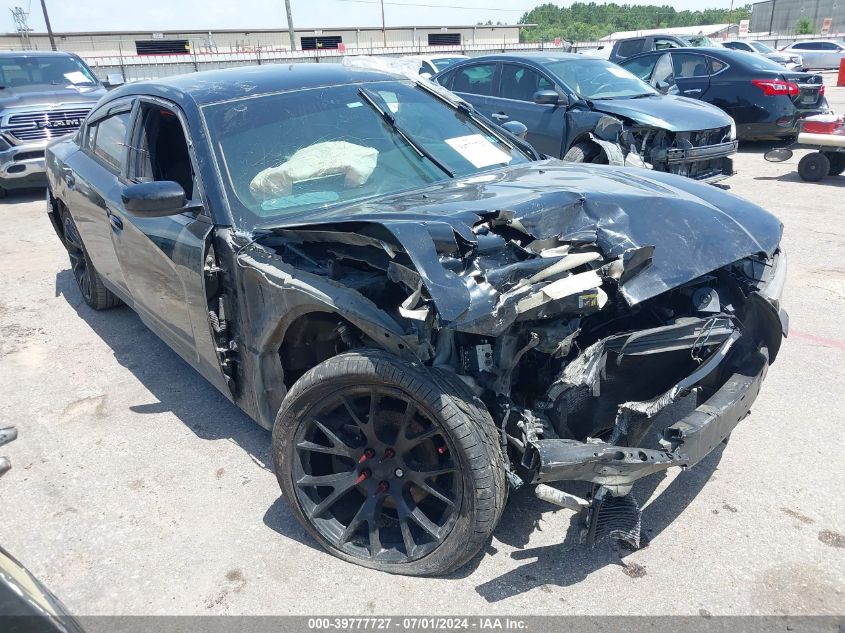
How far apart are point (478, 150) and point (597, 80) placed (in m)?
5.69

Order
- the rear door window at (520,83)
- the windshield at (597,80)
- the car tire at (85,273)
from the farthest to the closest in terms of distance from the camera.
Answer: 1. the rear door window at (520,83)
2. the windshield at (597,80)
3. the car tire at (85,273)

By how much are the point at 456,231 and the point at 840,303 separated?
3976 mm

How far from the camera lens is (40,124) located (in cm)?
986

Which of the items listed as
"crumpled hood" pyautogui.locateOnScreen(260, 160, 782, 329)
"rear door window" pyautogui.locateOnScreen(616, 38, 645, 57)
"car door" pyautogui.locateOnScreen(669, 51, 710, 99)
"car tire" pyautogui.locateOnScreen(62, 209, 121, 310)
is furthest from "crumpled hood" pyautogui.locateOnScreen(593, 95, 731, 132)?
"rear door window" pyautogui.locateOnScreen(616, 38, 645, 57)

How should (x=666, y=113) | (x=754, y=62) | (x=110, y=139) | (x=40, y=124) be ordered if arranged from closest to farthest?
(x=110, y=139) < (x=666, y=113) < (x=40, y=124) < (x=754, y=62)

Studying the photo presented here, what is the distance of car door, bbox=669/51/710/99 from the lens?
37.6 ft

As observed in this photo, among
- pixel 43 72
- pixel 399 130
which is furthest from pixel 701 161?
pixel 43 72

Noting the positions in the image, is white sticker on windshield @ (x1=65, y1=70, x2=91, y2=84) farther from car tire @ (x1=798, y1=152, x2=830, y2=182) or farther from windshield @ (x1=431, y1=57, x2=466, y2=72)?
car tire @ (x1=798, y1=152, x2=830, y2=182)

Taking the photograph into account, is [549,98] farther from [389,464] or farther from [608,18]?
[608,18]

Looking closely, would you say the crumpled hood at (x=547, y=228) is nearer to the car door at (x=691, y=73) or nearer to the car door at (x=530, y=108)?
the car door at (x=530, y=108)

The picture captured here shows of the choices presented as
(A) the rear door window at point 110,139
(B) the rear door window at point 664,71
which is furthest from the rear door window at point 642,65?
(A) the rear door window at point 110,139

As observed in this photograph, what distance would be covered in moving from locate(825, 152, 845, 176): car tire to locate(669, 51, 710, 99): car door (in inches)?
115

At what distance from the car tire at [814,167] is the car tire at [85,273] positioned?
8808mm

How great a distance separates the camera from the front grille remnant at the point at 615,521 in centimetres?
237
